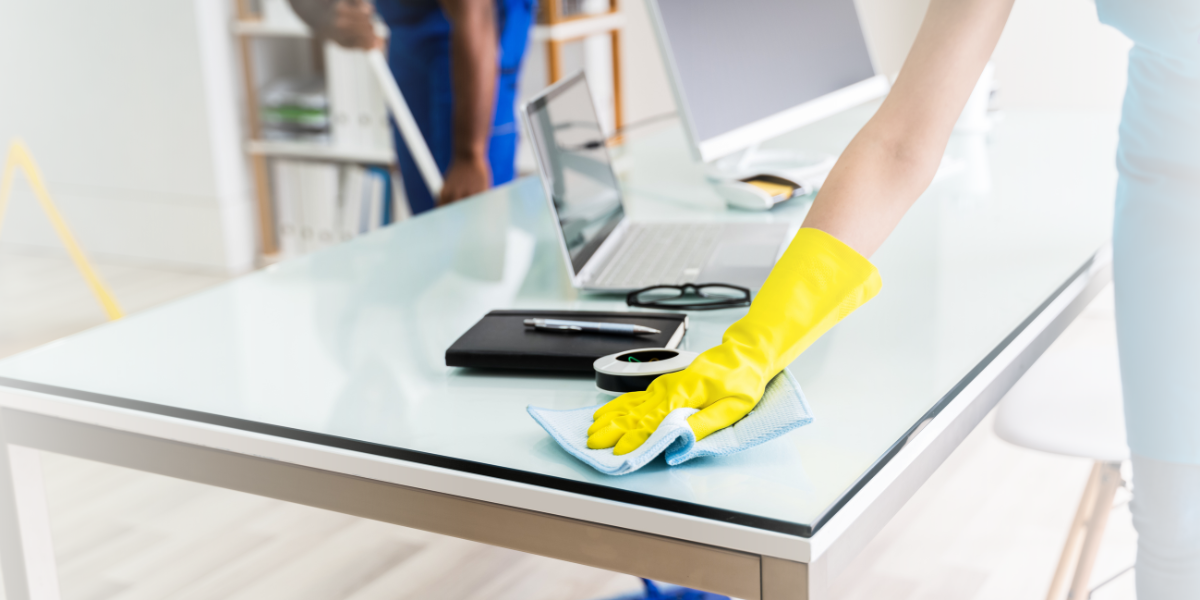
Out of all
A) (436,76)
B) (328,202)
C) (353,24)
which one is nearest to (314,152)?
(328,202)

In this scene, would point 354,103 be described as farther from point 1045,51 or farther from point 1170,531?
point 1170,531

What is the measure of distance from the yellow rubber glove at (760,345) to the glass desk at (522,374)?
0.14ft

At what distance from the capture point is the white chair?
1.32 metres

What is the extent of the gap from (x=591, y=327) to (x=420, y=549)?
1.12 m

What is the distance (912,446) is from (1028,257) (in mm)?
564

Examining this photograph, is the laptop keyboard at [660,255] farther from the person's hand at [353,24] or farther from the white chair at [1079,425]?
the person's hand at [353,24]

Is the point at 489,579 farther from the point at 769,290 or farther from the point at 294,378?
the point at 769,290

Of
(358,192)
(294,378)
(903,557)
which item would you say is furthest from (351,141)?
(294,378)

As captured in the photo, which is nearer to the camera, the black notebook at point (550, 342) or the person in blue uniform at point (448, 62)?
the black notebook at point (550, 342)

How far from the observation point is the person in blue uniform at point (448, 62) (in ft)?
7.95

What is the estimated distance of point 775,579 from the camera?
0.71 meters

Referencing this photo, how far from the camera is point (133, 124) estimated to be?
3957 millimetres

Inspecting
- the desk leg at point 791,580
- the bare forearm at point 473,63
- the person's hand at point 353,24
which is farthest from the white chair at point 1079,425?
the person's hand at point 353,24

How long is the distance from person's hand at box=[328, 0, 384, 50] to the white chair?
2.23 meters
